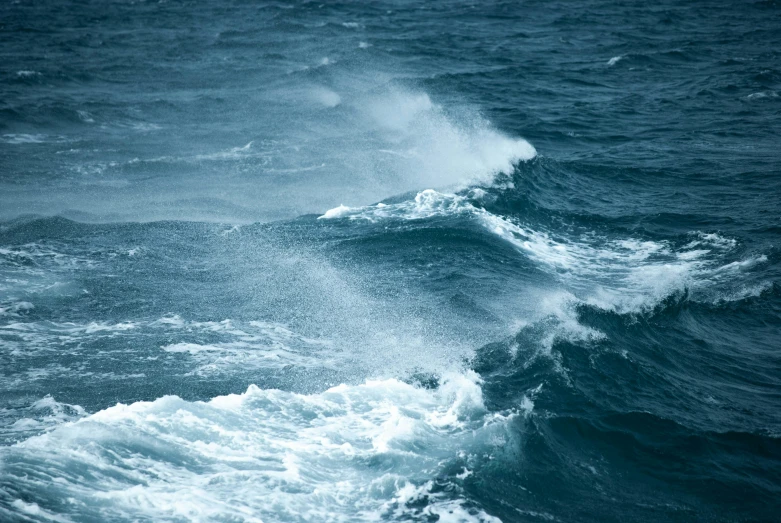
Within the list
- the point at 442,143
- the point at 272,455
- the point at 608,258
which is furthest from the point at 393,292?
the point at 442,143

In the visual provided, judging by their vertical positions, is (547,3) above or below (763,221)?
above

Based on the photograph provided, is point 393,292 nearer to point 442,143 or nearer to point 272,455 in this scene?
point 272,455

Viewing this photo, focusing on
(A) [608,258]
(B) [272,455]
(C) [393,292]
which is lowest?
(B) [272,455]

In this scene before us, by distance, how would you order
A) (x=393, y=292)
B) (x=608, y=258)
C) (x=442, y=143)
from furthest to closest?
(x=442, y=143)
(x=608, y=258)
(x=393, y=292)

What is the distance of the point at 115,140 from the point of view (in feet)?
144

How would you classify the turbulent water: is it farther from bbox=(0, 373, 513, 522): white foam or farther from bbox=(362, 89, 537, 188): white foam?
bbox=(362, 89, 537, 188): white foam

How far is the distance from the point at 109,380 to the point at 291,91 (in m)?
35.0

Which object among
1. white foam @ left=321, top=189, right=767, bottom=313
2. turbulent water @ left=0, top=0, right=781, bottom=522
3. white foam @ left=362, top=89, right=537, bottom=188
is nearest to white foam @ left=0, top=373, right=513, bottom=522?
turbulent water @ left=0, top=0, right=781, bottom=522

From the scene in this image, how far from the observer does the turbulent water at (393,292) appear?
19.0 metres

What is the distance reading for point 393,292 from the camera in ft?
92.3

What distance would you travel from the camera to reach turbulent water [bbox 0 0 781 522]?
19016mm

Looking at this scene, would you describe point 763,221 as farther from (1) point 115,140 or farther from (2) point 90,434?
(1) point 115,140

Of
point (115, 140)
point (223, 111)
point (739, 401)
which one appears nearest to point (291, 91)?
point (223, 111)

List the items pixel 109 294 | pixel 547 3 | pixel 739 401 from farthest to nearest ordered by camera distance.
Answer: pixel 547 3 < pixel 109 294 < pixel 739 401
